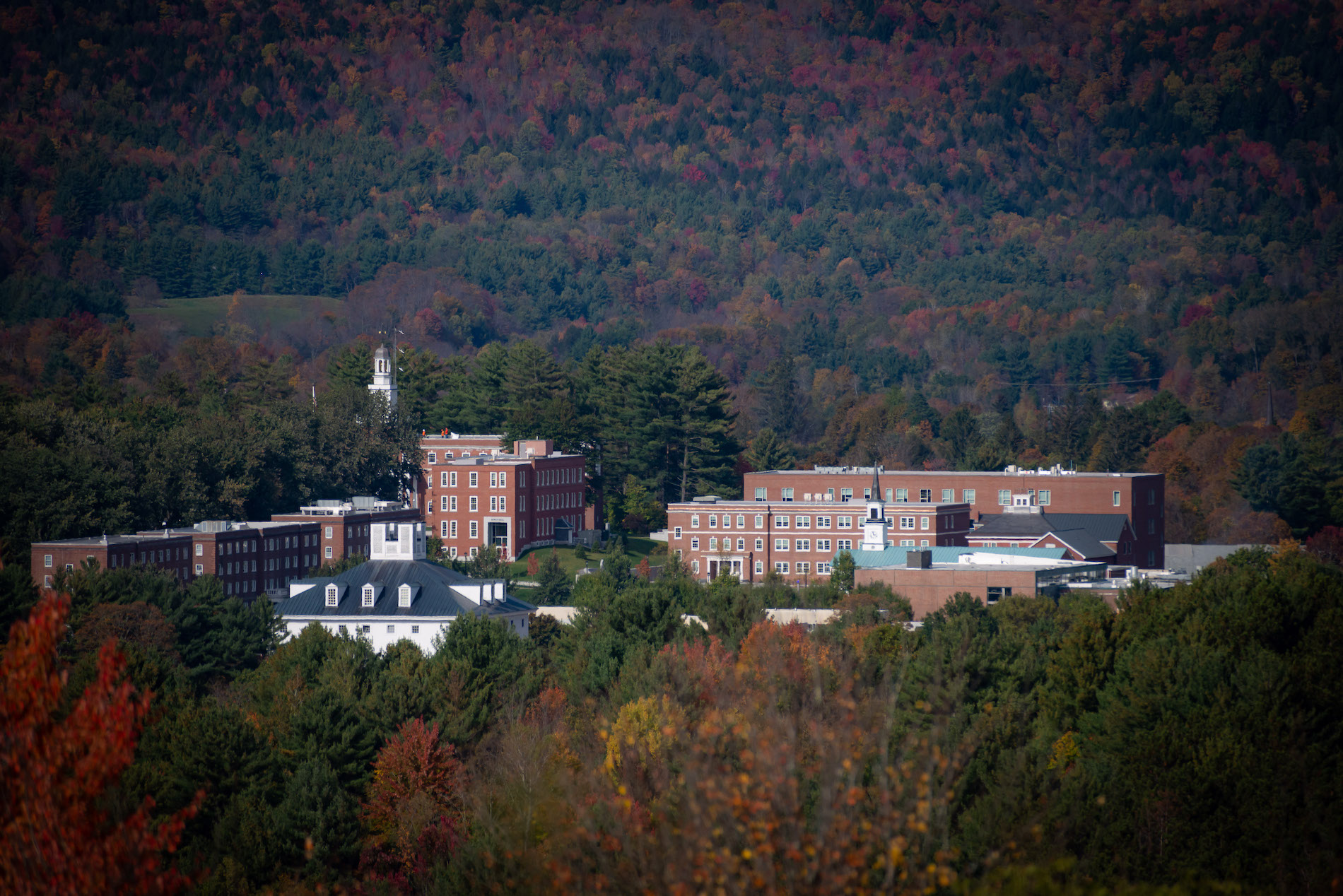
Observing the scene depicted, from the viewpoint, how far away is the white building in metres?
83.1

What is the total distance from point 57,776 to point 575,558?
3649 inches

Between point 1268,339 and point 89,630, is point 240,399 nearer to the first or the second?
point 89,630

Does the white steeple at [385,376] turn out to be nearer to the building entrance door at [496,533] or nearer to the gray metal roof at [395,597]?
the building entrance door at [496,533]

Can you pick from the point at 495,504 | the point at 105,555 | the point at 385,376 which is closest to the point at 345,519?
the point at 495,504

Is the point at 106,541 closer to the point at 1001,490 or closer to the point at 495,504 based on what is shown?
→ the point at 495,504

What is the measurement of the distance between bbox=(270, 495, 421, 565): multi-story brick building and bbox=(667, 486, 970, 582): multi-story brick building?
16668mm

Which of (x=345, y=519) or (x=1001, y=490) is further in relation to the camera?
(x=1001, y=490)

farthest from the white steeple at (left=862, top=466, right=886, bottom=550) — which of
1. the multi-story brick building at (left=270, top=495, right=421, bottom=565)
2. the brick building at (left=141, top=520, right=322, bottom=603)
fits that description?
the brick building at (left=141, top=520, right=322, bottom=603)

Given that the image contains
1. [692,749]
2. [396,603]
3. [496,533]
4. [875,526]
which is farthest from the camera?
[496,533]

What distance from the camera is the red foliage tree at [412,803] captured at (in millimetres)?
46562

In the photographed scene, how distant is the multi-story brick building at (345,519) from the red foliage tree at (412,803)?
162 feet

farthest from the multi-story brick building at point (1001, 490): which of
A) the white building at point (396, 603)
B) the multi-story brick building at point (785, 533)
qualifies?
the white building at point (396, 603)

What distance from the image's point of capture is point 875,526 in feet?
344

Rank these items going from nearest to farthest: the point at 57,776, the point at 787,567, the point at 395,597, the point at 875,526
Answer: the point at 57,776, the point at 395,597, the point at 875,526, the point at 787,567
